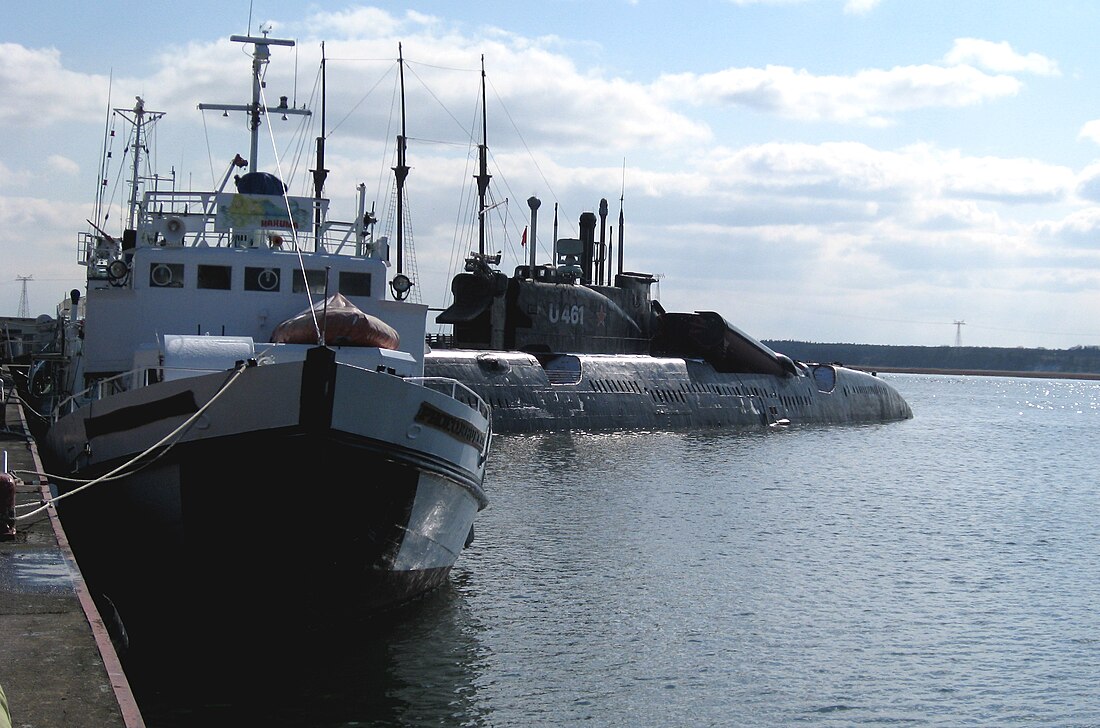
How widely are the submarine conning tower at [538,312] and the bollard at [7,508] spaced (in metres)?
36.7

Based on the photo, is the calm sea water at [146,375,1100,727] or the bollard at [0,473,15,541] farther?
the bollard at [0,473,15,541]

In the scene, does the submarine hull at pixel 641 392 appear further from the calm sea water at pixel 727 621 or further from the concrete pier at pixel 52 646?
the concrete pier at pixel 52 646

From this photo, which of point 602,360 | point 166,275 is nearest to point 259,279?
point 166,275

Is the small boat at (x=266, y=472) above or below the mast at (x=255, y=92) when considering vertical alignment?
below

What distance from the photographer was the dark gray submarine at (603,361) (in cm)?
4441

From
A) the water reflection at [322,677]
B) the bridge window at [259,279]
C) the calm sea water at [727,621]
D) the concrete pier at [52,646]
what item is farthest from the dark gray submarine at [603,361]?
the concrete pier at [52,646]

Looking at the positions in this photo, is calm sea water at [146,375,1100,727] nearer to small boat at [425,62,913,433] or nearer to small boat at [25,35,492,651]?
small boat at [25,35,492,651]

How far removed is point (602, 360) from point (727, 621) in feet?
109

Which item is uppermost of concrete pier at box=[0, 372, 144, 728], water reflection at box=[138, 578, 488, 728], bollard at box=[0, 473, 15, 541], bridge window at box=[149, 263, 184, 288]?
bridge window at box=[149, 263, 184, 288]

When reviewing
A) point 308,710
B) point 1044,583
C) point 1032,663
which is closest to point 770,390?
point 1044,583

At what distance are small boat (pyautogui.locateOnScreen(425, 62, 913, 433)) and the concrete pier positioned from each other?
98.1 ft

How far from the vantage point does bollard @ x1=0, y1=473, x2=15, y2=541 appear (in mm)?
12648

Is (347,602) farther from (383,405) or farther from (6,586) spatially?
(6,586)

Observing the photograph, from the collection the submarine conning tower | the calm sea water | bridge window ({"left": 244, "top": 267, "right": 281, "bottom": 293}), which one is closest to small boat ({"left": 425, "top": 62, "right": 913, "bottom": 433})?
the submarine conning tower
